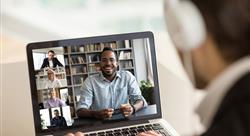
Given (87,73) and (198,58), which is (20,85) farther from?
(198,58)

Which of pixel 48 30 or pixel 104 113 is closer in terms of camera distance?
pixel 104 113

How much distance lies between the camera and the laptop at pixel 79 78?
1297mm

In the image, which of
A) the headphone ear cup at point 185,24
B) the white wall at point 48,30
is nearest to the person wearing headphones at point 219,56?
the headphone ear cup at point 185,24

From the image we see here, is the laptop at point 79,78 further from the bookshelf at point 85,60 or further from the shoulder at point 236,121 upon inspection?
the shoulder at point 236,121

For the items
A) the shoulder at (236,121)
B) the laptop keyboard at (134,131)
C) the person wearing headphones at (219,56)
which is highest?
the person wearing headphones at (219,56)

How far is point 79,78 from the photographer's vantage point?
1.33 m

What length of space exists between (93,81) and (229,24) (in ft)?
2.58

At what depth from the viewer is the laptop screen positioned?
130 centimetres

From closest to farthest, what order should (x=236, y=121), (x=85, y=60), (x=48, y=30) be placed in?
(x=236, y=121) → (x=85, y=60) → (x=48, y=30)

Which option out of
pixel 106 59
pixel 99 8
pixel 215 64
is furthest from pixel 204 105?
pixel 99 8

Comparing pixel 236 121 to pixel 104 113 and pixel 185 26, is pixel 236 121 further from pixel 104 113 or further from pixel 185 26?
pixel 104 113

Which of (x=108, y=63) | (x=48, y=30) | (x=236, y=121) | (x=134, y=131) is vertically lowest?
(x=134, y=131)

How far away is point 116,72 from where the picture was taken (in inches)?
53.4

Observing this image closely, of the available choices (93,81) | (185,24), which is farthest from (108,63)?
(185,24)
